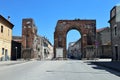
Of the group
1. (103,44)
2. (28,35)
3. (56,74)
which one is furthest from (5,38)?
(103,44)

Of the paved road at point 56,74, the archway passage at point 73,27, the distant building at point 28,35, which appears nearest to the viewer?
the paved road at point 56,74

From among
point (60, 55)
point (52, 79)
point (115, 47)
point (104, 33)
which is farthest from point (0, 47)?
point (104, 33)

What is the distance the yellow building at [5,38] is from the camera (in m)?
55.4

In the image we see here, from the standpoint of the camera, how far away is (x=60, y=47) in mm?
79750

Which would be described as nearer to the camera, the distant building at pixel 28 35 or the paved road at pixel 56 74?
the paved road at pixel 56 74

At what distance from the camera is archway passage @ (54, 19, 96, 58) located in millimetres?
79000

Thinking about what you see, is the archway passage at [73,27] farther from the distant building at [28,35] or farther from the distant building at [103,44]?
the distant building at [28,35]

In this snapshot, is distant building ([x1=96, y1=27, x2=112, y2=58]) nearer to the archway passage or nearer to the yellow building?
the archway passage

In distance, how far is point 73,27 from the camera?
264 ft

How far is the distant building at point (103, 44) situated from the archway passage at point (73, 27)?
217 inches

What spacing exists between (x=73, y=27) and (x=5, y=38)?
2603 centimetres

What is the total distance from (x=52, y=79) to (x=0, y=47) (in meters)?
38.9

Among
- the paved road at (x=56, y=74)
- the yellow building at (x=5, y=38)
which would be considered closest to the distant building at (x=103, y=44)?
the yellow building at (x=5, y=38)

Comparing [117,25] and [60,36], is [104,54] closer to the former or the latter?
[60,36]
